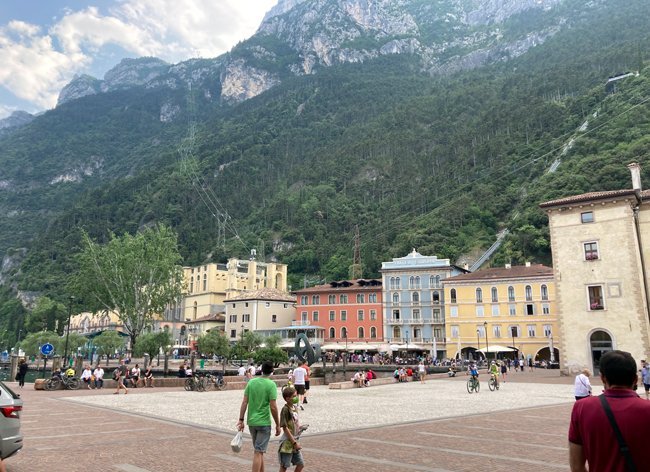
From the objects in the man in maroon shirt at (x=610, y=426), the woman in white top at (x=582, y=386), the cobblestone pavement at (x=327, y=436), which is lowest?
the cobblestone pavement at (x=327, y=436)

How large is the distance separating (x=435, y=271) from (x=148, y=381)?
4671cm

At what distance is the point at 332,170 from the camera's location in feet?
542

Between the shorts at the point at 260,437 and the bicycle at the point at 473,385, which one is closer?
the shorts at the point at 260,437

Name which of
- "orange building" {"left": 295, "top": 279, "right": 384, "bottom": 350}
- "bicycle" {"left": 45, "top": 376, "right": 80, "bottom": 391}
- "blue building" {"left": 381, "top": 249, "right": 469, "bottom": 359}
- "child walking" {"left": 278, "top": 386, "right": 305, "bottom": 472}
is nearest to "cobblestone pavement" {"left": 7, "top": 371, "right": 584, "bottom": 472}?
"child walking" {"left": 278, "top": 386, "right": 305, "bottom": 472}

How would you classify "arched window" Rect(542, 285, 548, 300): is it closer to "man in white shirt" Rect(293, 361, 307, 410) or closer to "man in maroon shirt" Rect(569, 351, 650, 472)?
"man in white shirt" Rect(293, 361, 307, 410)

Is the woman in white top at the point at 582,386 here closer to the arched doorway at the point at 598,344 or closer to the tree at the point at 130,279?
the arched doorway at the point at 598,344

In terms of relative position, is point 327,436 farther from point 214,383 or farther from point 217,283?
point 217,283

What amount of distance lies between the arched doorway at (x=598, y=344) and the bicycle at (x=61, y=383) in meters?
33.1

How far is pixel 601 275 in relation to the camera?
35656 millimetres

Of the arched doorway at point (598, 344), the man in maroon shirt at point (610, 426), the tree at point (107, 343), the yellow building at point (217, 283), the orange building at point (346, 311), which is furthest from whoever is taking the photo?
the yellow building at point (217, 283)

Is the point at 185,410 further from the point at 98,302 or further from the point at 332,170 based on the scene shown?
the point at 332,170

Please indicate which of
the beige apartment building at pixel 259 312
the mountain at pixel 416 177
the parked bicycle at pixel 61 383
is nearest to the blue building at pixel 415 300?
the beige apartment building at pixel 259 312

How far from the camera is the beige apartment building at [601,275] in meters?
Result: 34.3

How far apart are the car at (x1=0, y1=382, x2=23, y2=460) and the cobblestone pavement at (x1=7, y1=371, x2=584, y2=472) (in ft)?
2.49
